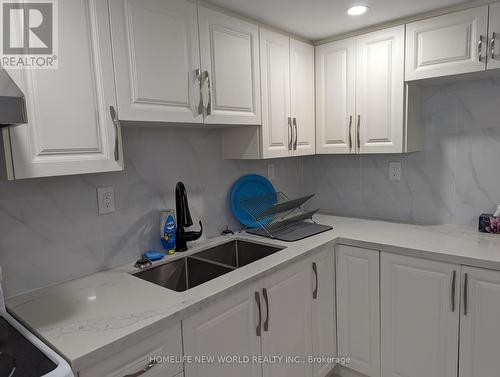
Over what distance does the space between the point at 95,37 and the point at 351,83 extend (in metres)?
1.52

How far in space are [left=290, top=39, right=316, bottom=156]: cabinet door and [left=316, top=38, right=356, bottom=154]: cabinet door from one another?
0.17 feet

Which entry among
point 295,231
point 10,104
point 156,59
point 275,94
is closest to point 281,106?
point 275,94

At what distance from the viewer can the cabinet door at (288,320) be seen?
1569 mm

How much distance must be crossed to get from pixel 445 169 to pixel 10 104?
7.30 ft

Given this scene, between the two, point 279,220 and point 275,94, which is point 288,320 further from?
point 275,94

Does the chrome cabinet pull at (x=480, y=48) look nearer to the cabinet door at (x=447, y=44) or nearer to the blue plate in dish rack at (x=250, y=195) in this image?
the cabinet door at (x=447, y=44)

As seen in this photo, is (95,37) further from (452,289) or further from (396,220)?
(396,220)

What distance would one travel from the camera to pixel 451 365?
1.68m

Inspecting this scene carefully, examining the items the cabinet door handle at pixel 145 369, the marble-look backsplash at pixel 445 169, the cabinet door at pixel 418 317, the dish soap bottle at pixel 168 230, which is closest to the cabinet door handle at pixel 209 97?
the dish soap bottle at pixel 168 230

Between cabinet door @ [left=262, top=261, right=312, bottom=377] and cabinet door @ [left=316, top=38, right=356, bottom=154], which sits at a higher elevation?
cabinet door @ [left=316, top=38, right=356, bottom=154]

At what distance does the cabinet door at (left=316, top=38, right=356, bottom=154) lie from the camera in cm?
218

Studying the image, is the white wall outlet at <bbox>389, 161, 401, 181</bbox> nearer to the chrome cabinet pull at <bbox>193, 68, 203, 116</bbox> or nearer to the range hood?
the chrome cabinet pull at <bbox>193, 68, 203, 116</bbox>

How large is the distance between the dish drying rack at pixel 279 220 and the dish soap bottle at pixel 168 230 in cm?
48

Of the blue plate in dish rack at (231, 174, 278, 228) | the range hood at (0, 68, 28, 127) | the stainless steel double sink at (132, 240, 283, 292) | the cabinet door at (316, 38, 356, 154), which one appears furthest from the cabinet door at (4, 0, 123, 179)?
the cabinet door at (316, 38, 356, 154)
